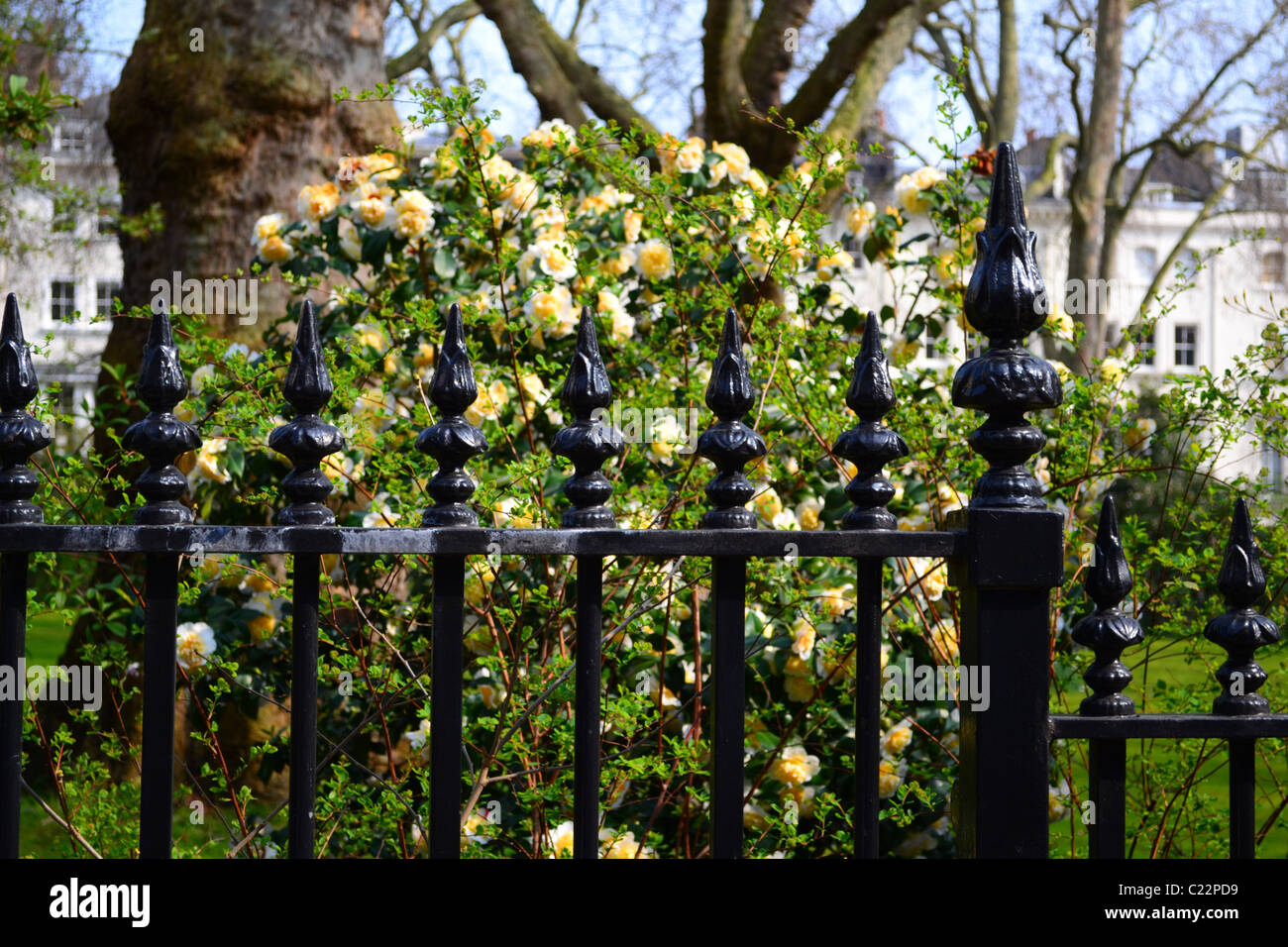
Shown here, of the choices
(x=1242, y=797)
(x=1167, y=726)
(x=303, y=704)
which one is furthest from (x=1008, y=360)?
(x=303, y=704)

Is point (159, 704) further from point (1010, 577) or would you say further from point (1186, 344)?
point (1186, 344)

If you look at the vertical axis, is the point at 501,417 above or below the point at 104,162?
below

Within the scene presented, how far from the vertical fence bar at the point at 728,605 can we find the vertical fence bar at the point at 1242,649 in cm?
80

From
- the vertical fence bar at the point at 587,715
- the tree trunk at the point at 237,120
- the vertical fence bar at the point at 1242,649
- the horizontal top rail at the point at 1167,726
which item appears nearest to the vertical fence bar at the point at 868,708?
the horizontal top rail at the point at 1167,726

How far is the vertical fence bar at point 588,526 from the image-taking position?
185cm

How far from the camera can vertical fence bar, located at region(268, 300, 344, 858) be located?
1.84 m

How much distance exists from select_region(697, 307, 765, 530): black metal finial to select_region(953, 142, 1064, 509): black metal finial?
333 mm

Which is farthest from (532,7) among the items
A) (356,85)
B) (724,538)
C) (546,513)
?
(724,538)

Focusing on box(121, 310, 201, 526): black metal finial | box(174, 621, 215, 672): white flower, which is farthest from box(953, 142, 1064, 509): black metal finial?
Answer: box(174, 621, 215, 672): white flower

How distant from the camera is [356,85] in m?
5.37

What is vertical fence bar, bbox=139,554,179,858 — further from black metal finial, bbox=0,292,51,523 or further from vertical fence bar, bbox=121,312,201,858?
black metal finial, bbox=0,292,51,523

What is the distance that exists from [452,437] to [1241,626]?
132 cm
